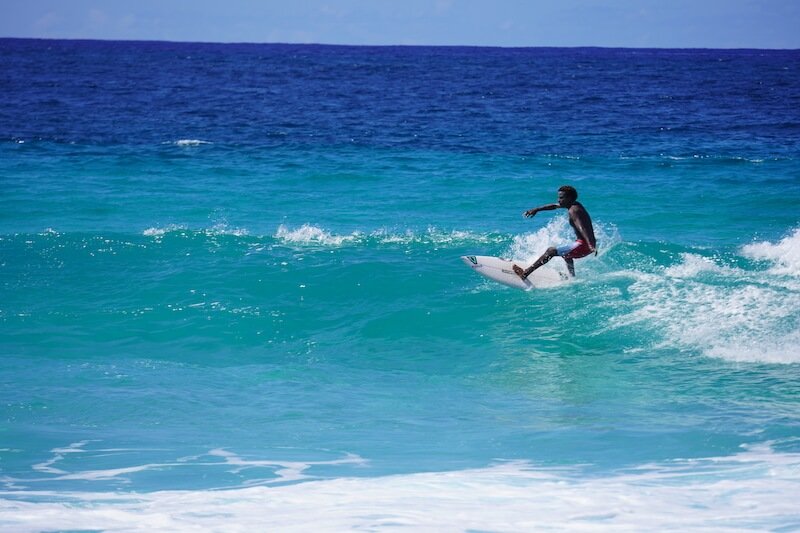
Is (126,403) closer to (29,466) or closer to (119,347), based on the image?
(29,466)

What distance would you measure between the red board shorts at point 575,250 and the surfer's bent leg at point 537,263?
0.12 m

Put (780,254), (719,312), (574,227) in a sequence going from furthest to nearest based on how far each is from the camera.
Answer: (780,254) → (574,227) → (719,312)

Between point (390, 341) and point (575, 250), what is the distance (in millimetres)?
3114

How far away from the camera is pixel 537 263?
1375 cm

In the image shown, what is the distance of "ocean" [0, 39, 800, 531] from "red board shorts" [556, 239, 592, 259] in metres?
0.91

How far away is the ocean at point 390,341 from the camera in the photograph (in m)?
7.18

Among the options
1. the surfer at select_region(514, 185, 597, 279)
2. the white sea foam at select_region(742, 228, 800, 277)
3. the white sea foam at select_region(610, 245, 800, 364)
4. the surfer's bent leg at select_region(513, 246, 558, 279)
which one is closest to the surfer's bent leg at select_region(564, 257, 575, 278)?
the surfer at select_region(514, 185, 597, 279)

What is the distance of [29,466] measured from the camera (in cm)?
802

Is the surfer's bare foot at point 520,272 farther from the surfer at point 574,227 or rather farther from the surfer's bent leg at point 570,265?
the surfer's bent leg at point 570,265

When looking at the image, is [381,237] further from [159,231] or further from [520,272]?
[520,272]

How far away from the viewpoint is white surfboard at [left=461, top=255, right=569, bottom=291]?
14602 millimetres

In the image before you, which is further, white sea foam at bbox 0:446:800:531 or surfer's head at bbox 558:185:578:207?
surfer's head at bbox 558:185:578:207

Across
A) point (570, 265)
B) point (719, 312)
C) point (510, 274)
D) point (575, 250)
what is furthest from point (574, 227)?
point (719, 312)

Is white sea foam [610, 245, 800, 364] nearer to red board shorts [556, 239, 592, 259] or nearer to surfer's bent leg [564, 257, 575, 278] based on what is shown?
surfer's bent leg [564, 257, 575, 278]
